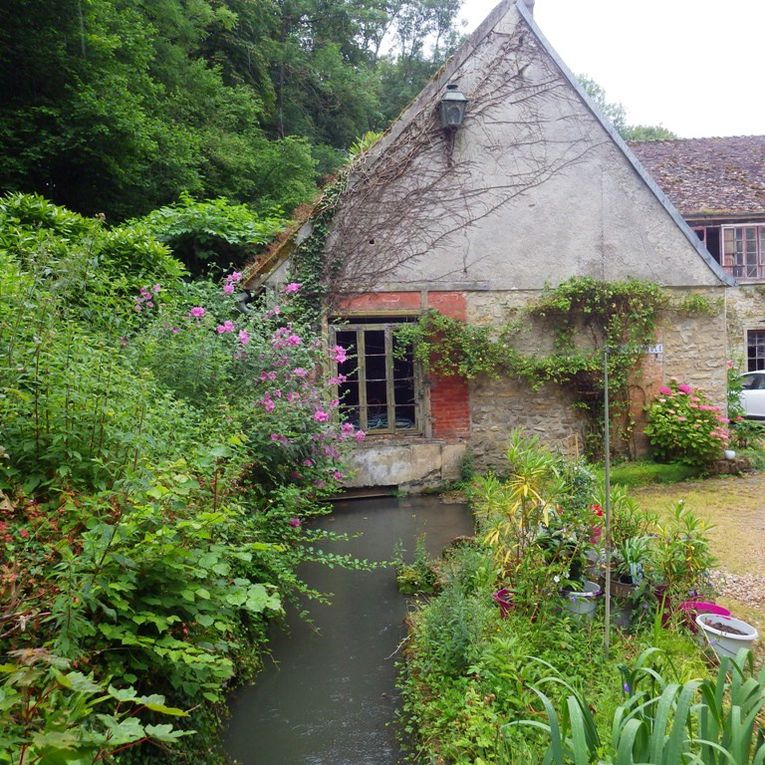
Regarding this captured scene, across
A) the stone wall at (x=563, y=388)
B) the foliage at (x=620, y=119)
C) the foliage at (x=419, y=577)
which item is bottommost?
the foliage at (x=419, y=577)

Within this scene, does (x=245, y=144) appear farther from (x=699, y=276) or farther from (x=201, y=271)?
(x=699, y=276)

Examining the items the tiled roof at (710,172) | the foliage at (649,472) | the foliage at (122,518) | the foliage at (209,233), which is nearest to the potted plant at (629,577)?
the foliage at (122,518)

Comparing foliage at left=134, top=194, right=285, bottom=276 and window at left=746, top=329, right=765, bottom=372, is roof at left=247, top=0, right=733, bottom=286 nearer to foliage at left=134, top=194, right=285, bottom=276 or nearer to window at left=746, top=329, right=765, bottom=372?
foliage at left=134, top=194, right=285, bottom=276

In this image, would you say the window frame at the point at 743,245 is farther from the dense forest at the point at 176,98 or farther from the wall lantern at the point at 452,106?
the dense forest at the point at 176,98

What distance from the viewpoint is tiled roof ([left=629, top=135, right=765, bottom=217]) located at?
15047 millimetres

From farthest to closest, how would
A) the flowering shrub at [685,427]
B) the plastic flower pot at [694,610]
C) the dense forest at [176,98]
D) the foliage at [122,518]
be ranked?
the dense forest at [176,98] < the flowering shrub at [685,427] < the plastic flower pot at [694,610] < the foliage at [122,518]

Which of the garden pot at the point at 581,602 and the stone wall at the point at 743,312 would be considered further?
the stone wall at the point at 743,312

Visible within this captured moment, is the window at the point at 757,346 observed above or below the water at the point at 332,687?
above

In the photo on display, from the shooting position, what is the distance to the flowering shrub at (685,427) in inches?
352

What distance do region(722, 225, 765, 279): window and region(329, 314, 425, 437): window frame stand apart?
35.0 feet

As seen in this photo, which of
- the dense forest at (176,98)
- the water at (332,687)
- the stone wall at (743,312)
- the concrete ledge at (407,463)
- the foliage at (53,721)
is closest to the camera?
the foliage at (53,721)

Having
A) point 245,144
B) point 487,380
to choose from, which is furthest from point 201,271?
point 245,144

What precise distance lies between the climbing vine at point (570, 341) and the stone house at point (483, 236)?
0.19 meters

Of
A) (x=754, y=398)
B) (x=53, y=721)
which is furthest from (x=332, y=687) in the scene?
(x=754, y=398)
